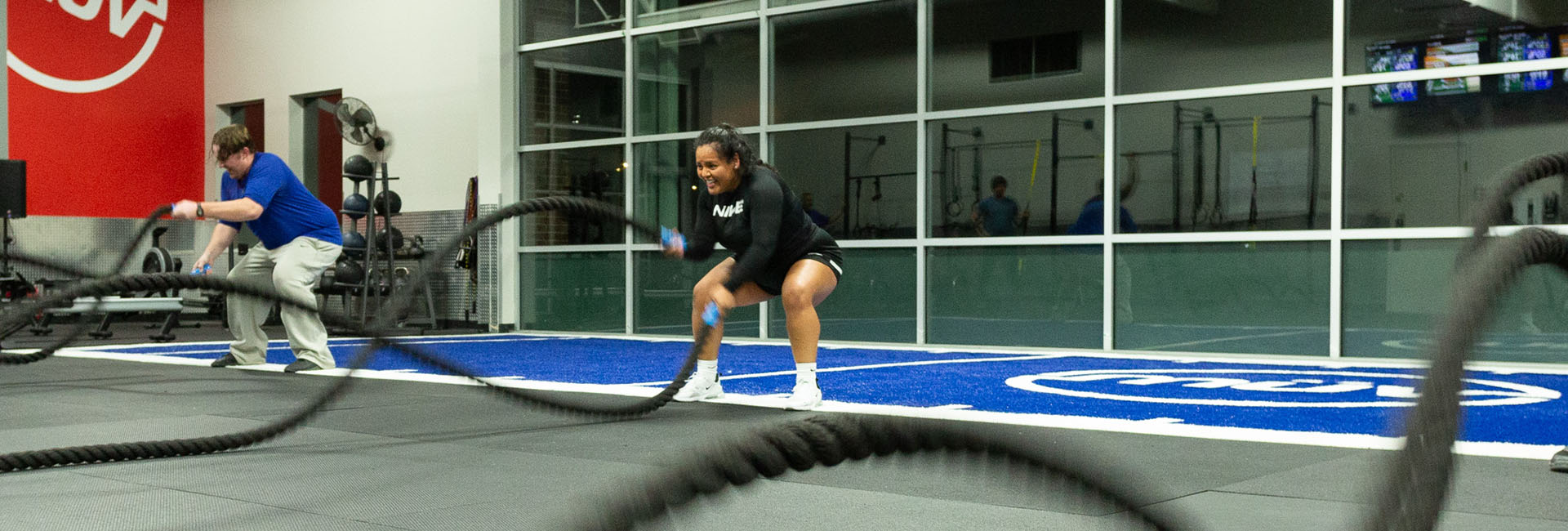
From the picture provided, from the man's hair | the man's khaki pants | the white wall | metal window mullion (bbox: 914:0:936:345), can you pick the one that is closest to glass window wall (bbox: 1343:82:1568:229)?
metal window mullion (bbox: 914:0:936:345)

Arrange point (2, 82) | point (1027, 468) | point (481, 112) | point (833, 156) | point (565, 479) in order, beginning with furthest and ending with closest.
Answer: point (2, 82) < point (481, 112) < point (833, 156) < point (565, 479) < point (1027, 468)

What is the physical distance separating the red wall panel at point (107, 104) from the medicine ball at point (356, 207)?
12.1ft

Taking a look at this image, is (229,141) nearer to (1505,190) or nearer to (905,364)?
(905,364)

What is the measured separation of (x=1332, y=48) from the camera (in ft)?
28.8

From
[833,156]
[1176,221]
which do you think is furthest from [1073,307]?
[833,156]

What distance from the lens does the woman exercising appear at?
215 inches

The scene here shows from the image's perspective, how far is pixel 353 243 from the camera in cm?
1333

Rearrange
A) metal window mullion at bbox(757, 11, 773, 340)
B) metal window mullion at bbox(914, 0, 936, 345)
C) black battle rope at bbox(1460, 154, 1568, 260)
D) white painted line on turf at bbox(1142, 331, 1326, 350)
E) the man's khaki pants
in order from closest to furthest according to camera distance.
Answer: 1. black battle rope at bbox(1460, 154, 1568, 260)
2. the man's khaki pants
3. white painted line on turf at bbox(1142, 331, 1326, 350)
4. metal window mullion at bbox(914, 0, 936, 345)
5. metal window mullion at bbox(757, 11, 773, 340)

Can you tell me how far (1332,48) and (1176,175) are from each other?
4.29 ft

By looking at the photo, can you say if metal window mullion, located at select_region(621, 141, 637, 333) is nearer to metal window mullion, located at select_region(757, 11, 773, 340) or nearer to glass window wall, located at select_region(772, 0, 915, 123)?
metal window mullion, located at select_region(757, 11, 773, 340)

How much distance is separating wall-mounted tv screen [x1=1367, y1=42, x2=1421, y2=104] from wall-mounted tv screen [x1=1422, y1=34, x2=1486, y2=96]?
8 centimetres

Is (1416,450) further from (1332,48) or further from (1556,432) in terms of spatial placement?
(1332,48)

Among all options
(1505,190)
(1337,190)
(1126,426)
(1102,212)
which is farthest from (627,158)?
Result: (1505,190)

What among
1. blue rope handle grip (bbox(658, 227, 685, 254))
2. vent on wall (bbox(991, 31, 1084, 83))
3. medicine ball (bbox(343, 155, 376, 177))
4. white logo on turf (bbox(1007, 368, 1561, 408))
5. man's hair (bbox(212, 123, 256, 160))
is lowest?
white logo on turf (bbox(1007, 368, 1561, 408))
